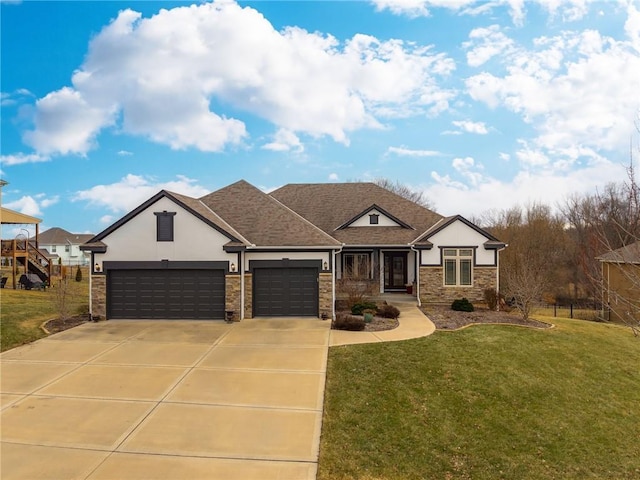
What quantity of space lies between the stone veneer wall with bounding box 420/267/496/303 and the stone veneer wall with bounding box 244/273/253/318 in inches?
356

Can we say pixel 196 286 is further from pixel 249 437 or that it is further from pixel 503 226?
pixel 503 226

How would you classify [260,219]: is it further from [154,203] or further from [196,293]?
[154,203]

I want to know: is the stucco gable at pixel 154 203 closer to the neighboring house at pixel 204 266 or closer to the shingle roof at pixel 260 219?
the neighboring house at pixel 204 266

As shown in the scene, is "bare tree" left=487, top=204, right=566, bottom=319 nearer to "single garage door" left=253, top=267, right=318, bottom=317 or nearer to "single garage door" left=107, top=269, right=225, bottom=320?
"single garage door" left=253, top=267, right=318, bottom=317

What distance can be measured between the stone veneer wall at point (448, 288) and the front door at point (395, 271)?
313 centimetres

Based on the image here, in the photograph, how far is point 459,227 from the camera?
68.4ft

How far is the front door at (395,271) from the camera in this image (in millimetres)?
24000

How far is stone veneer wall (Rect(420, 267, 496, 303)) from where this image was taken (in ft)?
67.4

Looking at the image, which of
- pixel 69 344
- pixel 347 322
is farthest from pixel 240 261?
pixel 69 344

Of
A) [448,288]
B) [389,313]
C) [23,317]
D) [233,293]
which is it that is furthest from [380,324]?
[23,317]

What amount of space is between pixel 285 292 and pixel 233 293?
7.26ft

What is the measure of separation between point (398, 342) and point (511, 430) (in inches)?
197

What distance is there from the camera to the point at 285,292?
17234mm

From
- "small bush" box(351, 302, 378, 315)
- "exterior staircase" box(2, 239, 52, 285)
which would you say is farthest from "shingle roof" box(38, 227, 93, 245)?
"small bush" box(351, 302, 378, 315)
